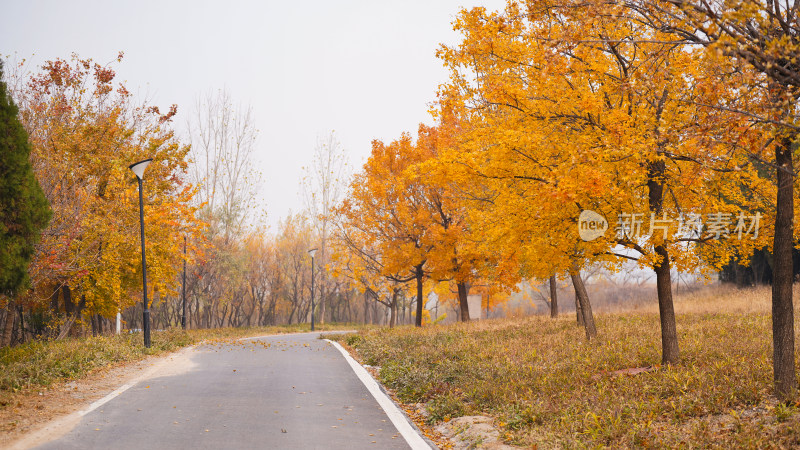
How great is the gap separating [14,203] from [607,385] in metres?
10.7

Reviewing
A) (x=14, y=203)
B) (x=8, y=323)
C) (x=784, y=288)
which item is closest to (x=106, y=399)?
(x=14, y=203)

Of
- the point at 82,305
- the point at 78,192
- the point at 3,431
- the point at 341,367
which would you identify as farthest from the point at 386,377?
the point at 82,305

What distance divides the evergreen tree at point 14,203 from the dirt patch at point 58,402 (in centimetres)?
234

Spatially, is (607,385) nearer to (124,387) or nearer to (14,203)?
(124,387)

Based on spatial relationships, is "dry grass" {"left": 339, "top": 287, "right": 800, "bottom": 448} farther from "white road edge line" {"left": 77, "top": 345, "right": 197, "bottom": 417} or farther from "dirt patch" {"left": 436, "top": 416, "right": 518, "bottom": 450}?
"white road edge line" {"left": 77, "top": 345, "right": 197, "bottom": 417}

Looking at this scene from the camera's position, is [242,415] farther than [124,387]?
No

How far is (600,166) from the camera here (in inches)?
351

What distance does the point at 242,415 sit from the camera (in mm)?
7648

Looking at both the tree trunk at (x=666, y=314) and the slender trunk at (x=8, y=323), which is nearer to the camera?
the tree trunk at (x=666, y=314)


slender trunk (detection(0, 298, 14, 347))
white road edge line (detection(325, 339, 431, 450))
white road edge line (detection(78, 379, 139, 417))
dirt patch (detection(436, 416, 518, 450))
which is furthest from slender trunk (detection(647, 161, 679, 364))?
slender trunk (detection(0, 298, 14, 347))

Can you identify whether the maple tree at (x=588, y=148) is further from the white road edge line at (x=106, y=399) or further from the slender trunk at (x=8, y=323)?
the slender trunk at (x=8, y=323)

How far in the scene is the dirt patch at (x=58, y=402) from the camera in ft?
21.2

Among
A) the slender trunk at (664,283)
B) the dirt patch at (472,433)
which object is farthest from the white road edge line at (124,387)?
the slender trunk at (664,283)

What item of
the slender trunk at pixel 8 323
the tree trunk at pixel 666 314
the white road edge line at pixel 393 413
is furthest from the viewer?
the slender trunk at pixel 8 323
